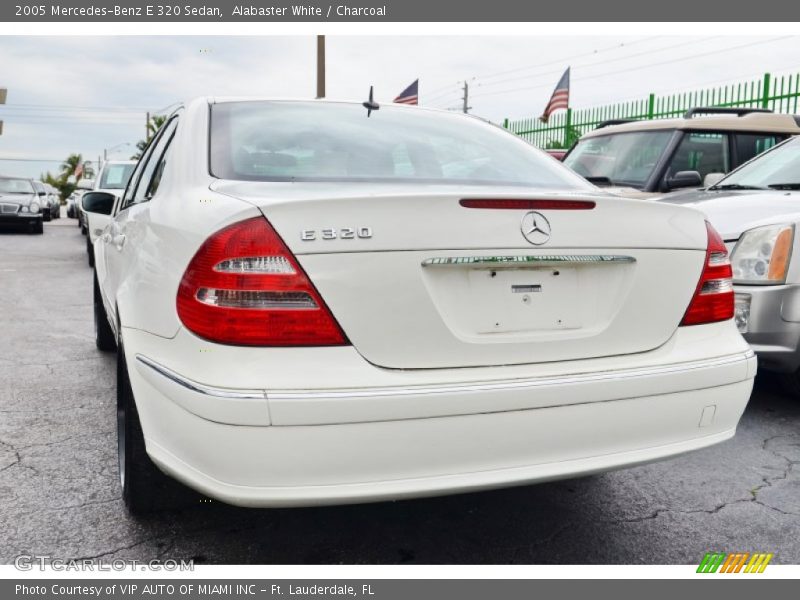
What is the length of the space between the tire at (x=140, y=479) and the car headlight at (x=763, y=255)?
113 inches

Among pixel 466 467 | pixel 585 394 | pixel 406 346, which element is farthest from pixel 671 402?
pixel 406 346

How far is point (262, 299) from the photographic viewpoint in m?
2.00

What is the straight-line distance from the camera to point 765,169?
5320mm

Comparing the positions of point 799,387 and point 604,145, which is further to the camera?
point 604,145

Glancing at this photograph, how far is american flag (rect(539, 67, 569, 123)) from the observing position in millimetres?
17359

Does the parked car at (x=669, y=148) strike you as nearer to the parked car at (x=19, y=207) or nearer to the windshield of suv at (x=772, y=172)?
the windshield of suv at (x=772, y=172)

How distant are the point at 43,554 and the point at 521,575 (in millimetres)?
1474

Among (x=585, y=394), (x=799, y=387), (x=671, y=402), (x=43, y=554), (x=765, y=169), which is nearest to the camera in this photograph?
(x=585, y=394)

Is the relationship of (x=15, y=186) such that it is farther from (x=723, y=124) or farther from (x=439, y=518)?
(x=439, y=518)

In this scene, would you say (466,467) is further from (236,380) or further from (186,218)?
(186,218)

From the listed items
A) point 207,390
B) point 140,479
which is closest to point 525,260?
point 207,390

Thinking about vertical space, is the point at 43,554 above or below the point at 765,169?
below

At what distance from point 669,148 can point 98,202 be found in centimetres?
481

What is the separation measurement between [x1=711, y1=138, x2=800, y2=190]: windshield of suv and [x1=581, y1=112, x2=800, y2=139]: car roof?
1593 mm
